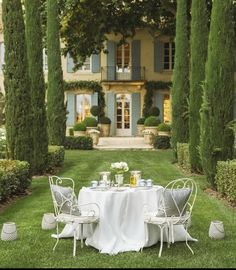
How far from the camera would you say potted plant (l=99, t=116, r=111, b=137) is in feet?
101

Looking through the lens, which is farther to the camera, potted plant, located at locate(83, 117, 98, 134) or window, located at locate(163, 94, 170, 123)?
window, located at locate(163, 94, 170, 123)

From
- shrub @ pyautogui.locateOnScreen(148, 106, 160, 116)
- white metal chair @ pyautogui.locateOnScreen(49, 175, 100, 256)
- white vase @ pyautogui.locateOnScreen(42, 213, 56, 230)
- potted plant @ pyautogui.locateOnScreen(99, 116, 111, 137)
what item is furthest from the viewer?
potted plant @ pyautogui.locateOnScreen(99, 116, 111, 137)

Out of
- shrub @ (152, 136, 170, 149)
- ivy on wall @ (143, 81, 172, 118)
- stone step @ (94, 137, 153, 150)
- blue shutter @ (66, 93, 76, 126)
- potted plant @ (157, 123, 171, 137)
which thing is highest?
ivy on wall @ (143, 81, 172, 118)

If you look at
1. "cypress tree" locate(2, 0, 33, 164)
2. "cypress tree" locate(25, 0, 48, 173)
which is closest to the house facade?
"cypress tree" locate(25, 0, 48, 173)

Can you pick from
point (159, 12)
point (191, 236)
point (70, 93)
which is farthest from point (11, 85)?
point (70, 93)

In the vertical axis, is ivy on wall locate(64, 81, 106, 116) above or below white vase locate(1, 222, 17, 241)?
above

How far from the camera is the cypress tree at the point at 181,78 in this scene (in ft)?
58.3

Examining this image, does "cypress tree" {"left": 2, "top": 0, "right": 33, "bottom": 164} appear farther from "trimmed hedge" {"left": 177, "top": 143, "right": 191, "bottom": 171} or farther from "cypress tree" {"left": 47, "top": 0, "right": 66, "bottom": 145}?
"cypress tree" {"left": 47, "top": 0, "right": 66, "bottom": 145}

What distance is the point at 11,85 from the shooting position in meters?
12.7

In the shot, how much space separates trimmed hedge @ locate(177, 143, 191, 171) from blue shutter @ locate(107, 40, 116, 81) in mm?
15006

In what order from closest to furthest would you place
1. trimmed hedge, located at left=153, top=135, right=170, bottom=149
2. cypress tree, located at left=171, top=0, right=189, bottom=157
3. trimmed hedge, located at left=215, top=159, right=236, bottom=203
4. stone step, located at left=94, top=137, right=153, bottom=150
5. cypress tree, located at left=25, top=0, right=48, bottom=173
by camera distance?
trimmed hedge, located at left=215, top=159, right=236, bottom=203
cypress tree, located at left=25, top=0, right=48, bottom=173
cypress tree, located at left=171, top=0, right=189, bottom=157
trimmed hedge, located at left=153, top=135, right=170, bottom=149
stone step, located at left=94, top=137, right=153, bottom=150

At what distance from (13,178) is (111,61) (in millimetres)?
22150

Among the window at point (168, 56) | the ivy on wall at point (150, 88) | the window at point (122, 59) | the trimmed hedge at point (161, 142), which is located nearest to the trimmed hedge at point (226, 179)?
the trimmed hedge at point (161, 142)

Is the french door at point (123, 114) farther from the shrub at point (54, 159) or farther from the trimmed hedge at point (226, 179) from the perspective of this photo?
the trimmed hedge at point (226, 179)
